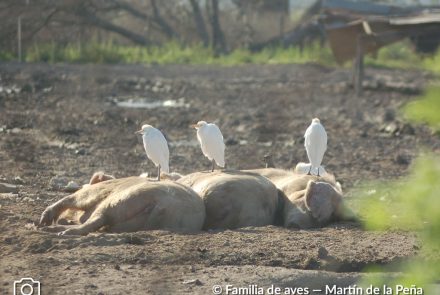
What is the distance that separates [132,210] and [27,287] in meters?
2.14

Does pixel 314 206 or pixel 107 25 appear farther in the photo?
pixel 107 25

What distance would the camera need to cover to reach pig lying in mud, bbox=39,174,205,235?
837 centimetres

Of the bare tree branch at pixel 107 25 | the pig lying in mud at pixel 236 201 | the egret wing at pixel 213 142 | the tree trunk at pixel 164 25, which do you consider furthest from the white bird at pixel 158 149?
the tree trunk at pixel 164 25

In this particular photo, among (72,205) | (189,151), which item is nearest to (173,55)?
(189,151)

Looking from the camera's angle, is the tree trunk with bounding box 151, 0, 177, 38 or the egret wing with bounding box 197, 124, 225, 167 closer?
the egret wing with bounding box 197, 124, 225, 167

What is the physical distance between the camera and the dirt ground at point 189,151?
7.19 metres

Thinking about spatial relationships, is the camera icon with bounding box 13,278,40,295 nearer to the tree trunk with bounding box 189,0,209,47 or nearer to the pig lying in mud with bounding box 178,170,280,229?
the pig lying in mud with bounding box 178,170,280,229

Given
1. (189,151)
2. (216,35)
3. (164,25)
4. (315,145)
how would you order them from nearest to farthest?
(315,145) → (189,151) → (216,35) → (164,25)

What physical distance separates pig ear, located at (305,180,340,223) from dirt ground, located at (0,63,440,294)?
18cm

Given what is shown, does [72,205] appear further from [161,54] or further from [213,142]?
[161,54]

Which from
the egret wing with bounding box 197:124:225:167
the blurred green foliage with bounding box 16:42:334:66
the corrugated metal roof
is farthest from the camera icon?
the blurred green foliage with bounding box 16:42:334:66

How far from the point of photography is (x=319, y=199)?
9.09m

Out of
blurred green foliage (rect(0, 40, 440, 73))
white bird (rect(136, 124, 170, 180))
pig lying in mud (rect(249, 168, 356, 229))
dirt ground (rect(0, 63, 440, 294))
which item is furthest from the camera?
blurred green foliage (rect(0, 40, 440, 73))

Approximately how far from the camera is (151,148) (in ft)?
36.6
